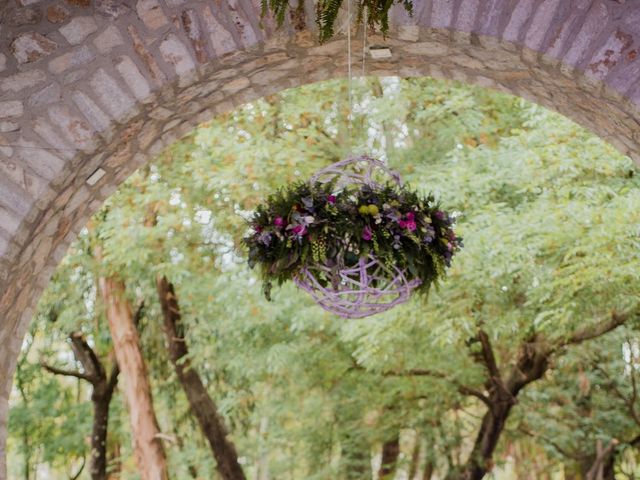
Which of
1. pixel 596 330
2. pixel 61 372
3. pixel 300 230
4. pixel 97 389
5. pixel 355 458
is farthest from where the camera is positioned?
pixel 97 389

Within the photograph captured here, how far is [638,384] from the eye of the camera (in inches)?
329

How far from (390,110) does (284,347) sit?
2172 millimetres

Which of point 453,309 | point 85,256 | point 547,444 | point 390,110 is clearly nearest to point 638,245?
point 453,309

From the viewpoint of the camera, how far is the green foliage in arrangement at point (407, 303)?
6.20 meters

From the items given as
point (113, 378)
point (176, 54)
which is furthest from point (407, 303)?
point (113, 378)

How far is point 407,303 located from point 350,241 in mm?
3887

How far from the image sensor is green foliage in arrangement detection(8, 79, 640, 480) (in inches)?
244

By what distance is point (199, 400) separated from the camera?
31.2 feet

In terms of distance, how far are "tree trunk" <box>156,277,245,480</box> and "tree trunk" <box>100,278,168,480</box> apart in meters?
0.43

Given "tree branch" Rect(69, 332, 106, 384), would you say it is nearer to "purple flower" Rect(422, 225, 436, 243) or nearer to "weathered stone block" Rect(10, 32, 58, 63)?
"weathered stone block" Rect(10, 32, 58, 63)

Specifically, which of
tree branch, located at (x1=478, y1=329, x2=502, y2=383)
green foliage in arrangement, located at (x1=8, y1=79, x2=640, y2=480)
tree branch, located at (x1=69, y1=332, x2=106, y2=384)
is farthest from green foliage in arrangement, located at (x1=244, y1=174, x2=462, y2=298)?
tree branch, located at (x1=69, y1=332, x2=106, y2=384)

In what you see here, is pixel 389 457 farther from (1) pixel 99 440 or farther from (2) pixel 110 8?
(2) pixel 110 8

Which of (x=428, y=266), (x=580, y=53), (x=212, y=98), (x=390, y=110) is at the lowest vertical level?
(x=428, y=266)

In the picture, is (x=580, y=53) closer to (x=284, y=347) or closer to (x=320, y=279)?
(x=320, y=279)
